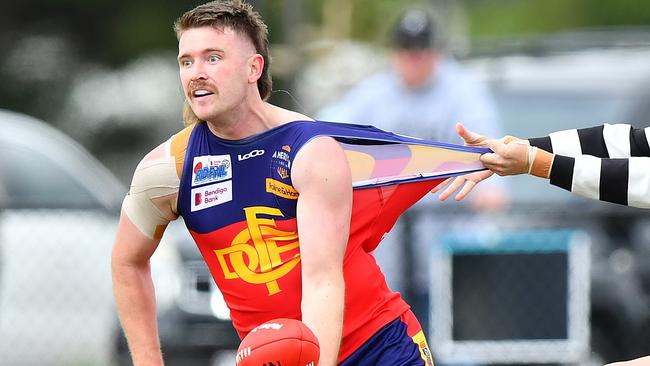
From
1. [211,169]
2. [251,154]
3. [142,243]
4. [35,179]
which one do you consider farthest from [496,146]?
[35,179]

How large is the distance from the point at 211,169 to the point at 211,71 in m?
0.34

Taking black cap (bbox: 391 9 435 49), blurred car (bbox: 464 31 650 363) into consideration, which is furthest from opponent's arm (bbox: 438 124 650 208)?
black cap (bbox: 391 9 435 49)

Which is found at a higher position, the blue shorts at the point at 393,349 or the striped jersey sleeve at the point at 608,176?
the striped jersey sleeve at the point at 608,176

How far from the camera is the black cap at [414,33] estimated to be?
8.70m

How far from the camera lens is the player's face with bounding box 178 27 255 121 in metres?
4.66

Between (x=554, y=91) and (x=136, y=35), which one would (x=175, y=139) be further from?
(x=136, y=35)

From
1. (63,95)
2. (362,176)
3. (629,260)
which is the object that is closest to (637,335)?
(629,260)

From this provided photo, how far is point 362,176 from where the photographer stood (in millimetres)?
4961

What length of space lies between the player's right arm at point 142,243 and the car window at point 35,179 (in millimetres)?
4486

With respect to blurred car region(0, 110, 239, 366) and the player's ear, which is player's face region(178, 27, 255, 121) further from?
blurred car region(0, 110, 239, 366)

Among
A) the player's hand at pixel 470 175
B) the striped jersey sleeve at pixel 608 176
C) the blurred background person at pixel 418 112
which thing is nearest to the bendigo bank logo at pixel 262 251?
the player's hand at pixel 470 175

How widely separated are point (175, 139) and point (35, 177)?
5041 millimetres

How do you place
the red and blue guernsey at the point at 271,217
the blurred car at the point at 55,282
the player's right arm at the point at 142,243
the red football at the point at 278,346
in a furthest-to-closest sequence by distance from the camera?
the blurred car at the point at 55,282
the player's right arm at the point at 142,243
the red and blue guernsey at the point at 271,217
the red football at the point at 278,346

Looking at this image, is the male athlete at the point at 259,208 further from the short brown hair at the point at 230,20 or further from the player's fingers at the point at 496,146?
the player's fingers at the point at 496,146
